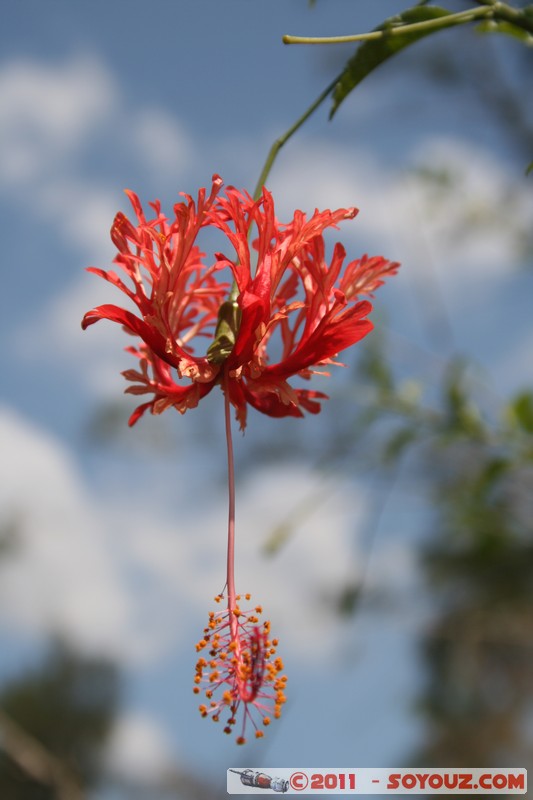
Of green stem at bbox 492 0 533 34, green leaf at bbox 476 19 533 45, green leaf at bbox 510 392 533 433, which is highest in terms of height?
green leaf at bbox 510 392 533 433

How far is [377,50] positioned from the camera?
61 cm

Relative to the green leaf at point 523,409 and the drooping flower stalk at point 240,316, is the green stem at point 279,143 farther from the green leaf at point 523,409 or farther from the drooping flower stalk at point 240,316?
the green leaf at point 523,409

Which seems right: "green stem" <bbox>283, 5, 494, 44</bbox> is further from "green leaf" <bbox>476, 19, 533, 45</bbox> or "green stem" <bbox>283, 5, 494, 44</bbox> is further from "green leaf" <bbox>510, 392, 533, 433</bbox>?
"green leaf" <bbox>510, 392, 533, 433</bbox>

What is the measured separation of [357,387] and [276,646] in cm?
111

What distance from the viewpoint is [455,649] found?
723cm

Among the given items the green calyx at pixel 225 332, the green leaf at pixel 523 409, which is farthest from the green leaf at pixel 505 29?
the green leaf at pixel 523 409

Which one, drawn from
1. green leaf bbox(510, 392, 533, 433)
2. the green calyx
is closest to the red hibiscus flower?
the green calyx

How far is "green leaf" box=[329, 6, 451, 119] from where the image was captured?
2.01 feet

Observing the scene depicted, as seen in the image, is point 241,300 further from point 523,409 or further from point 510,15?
point 523,409

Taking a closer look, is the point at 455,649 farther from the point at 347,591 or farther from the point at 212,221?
the point at 212,221

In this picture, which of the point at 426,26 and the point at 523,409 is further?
the point at 523,409

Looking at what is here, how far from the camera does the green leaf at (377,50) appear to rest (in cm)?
61

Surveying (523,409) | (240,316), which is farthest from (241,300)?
(523,409)

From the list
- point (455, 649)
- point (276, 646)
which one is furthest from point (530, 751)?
point (276, 646)
